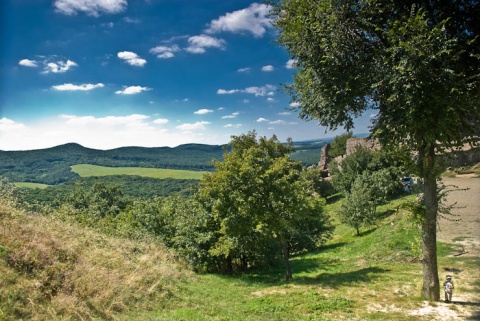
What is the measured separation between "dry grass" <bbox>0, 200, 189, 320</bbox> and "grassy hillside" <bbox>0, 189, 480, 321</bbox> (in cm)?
3

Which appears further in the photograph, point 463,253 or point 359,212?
point 359,212

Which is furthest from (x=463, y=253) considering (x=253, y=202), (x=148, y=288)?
(x=148, y=288)

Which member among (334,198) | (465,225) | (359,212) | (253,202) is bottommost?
(334,198)

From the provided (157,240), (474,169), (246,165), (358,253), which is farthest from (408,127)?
(474,169)

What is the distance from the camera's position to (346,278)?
54.7 ft

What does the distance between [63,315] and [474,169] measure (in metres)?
42.8

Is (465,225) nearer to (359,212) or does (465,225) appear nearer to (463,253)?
(463,253)

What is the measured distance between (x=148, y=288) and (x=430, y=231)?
11592mm

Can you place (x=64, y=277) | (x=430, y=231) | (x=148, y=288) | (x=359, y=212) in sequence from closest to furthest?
1. (x=64, y=277)
2. (x=430, y=231)
3. (x=148, y=288)
4. (x=359, y=212)

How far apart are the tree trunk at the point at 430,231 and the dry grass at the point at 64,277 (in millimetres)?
10581

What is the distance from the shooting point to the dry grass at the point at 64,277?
29.9 ft

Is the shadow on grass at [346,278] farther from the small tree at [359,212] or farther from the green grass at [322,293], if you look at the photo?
the small tree at [359,212]

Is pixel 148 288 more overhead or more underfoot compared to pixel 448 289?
more underfoot

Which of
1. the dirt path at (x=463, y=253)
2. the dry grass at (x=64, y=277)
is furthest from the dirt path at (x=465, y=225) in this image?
the dry grass at (x=64, y=277)
